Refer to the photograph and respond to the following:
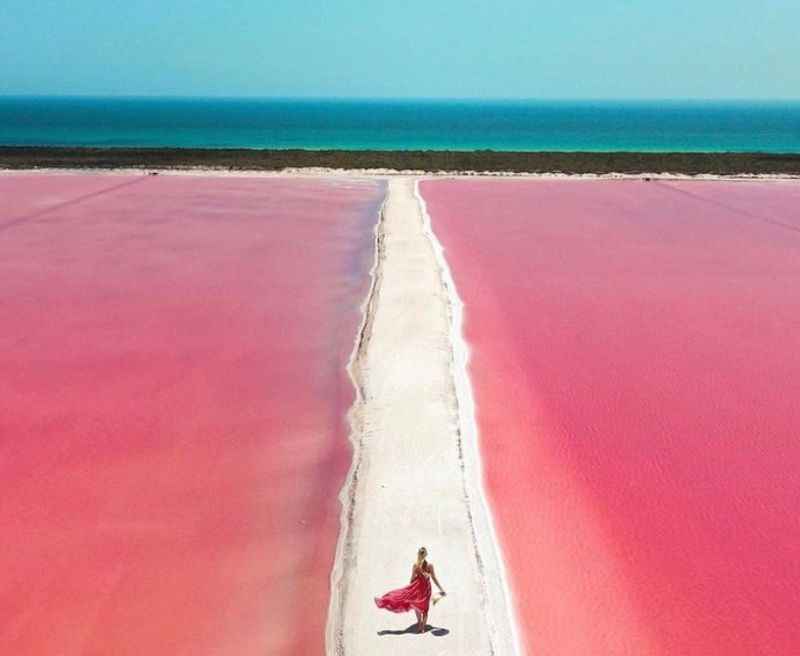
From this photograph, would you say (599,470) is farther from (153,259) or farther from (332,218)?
(332,218)

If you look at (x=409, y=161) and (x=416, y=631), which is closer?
(x=416, y=631)

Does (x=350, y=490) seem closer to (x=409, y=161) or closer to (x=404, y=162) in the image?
(x=404, y=162)

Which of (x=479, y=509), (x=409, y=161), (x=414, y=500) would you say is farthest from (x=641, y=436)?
(x=409, y=161)

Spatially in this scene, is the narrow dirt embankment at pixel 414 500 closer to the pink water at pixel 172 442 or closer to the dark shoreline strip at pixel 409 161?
the pink water at pixel 172 442

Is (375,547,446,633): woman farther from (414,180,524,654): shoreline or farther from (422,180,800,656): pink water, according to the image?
(422,180,800,656): pink water

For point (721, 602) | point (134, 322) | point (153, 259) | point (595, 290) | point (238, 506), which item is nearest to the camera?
point (721, 602)

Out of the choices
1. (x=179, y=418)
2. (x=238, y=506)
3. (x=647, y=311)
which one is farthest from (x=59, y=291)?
(x=647, y=311)

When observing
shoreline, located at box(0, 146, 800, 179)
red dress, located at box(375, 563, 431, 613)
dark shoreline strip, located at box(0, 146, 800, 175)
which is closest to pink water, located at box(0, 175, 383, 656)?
red dress, located at box(375, 563, 431, 613)
